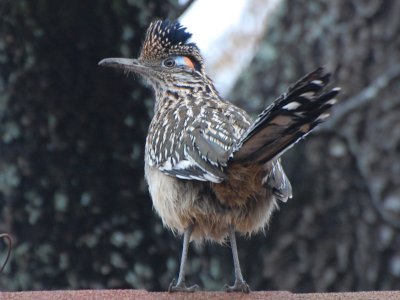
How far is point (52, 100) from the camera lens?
19.9 ft

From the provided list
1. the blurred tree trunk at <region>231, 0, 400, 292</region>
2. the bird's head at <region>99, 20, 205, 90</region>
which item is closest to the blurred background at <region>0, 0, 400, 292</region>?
the bird's head at <region>99, 20, 205, 90</region>

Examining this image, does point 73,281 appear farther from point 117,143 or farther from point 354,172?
point 354,172

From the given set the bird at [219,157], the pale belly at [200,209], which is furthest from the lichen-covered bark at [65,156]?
the pale belly at [200,209]

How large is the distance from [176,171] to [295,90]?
1010 mm

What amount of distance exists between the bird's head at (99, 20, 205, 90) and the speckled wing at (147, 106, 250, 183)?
490 mm

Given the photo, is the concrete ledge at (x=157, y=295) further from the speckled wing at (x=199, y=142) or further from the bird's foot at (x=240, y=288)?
the speckled wing at (x=199, y=142)

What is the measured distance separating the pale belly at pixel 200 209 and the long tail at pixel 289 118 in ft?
1.35

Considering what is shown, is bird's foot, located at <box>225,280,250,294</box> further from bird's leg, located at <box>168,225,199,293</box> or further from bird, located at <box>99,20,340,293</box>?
bird's leg, located at <box>168,225,199,293</box>

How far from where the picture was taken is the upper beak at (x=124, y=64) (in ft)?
18.6

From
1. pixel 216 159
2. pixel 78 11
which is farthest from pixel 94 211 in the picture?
pixel 216 159

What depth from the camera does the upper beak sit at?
567 cm

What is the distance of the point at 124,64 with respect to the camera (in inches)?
228

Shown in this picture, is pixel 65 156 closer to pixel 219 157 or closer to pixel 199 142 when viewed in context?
pixel 199 142

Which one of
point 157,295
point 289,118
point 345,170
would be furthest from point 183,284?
point 345,170
